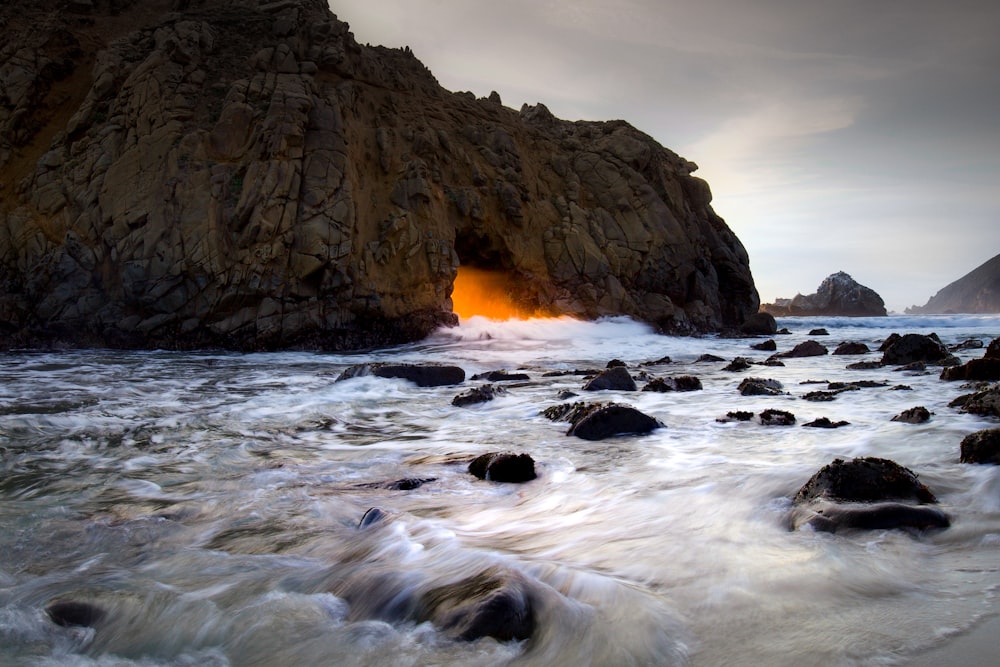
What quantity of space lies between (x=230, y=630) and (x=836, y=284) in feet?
202

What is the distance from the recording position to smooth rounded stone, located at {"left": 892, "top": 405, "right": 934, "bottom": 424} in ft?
19.6

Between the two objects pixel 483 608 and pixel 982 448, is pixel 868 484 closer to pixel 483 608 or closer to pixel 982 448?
pixel 982 448

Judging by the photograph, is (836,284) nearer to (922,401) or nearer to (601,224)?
(601,224)

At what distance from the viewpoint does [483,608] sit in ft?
8.38

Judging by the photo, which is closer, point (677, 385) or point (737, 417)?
point (737, 417)

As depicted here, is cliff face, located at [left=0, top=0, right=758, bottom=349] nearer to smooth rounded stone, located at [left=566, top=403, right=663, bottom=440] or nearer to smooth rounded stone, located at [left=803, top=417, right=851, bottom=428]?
smooth rounded stone, located at [left=566, top=403, right=663, bottom=440]

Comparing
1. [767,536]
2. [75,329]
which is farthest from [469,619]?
[75,329]

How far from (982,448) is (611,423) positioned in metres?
3.05

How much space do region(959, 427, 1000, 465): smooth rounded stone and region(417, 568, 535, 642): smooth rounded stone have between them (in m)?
3.56

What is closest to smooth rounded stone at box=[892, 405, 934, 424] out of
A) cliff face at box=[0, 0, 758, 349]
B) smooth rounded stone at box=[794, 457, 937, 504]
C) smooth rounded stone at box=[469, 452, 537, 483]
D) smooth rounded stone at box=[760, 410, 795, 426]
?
smooth rounded stone at box=[760, 410, 795, 426]

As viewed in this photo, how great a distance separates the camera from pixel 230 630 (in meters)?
2.69

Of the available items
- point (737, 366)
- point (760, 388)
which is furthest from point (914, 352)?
point (760, 388)

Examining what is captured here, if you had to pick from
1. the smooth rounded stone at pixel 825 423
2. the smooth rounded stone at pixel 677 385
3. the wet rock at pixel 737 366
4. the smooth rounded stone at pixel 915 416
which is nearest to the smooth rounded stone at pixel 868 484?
the smooth rounded stone at pixel 825 423

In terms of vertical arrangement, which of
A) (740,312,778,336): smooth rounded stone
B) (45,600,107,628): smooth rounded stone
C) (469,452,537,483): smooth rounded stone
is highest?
(740,312,778,336): smooth rounded stone
